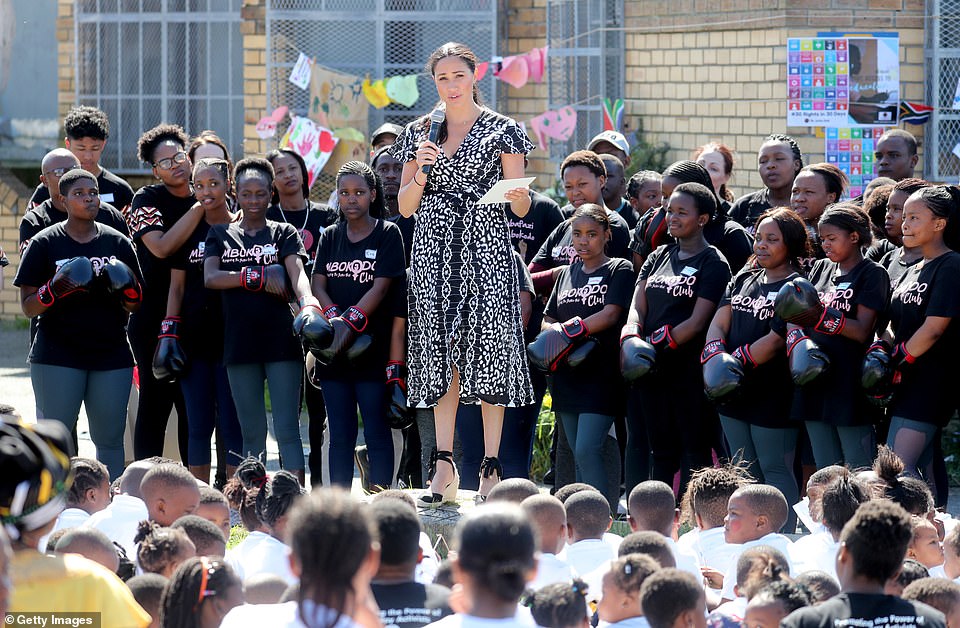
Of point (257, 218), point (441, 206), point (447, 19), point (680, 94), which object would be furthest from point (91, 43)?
point (441, 206)

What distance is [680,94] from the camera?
11266 mm

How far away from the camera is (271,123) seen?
40.9 ft

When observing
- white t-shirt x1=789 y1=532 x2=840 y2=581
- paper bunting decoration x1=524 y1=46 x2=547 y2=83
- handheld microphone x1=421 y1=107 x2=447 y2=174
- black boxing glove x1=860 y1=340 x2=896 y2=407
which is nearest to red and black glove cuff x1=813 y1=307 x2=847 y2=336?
black boxing glove x1=860 y1=340 x2=896 y2=407

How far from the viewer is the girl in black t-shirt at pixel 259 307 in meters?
6.88

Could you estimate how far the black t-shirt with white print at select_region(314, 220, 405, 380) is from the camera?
271 inches

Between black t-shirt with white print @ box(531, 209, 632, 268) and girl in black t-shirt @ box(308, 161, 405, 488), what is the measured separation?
0.96m

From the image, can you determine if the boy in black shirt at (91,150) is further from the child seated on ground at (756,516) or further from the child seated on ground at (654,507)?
the child seated on ground at (756,516)

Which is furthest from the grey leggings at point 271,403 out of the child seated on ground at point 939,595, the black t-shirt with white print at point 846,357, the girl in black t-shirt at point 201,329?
the child seated on ground at point 939,595

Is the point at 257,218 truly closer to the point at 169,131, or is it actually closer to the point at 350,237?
the point at 350,237

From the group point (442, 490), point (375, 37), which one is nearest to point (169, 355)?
point (442, 490)

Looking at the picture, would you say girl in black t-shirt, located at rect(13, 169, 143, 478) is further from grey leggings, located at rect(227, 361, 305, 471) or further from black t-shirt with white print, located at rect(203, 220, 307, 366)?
grey leggings, located at rect(227, 361, 305, 471)

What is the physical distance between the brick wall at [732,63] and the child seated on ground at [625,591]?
23.6 ft

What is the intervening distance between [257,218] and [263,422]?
1079 millimetres

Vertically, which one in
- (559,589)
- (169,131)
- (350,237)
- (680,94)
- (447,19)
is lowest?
(559,589)
